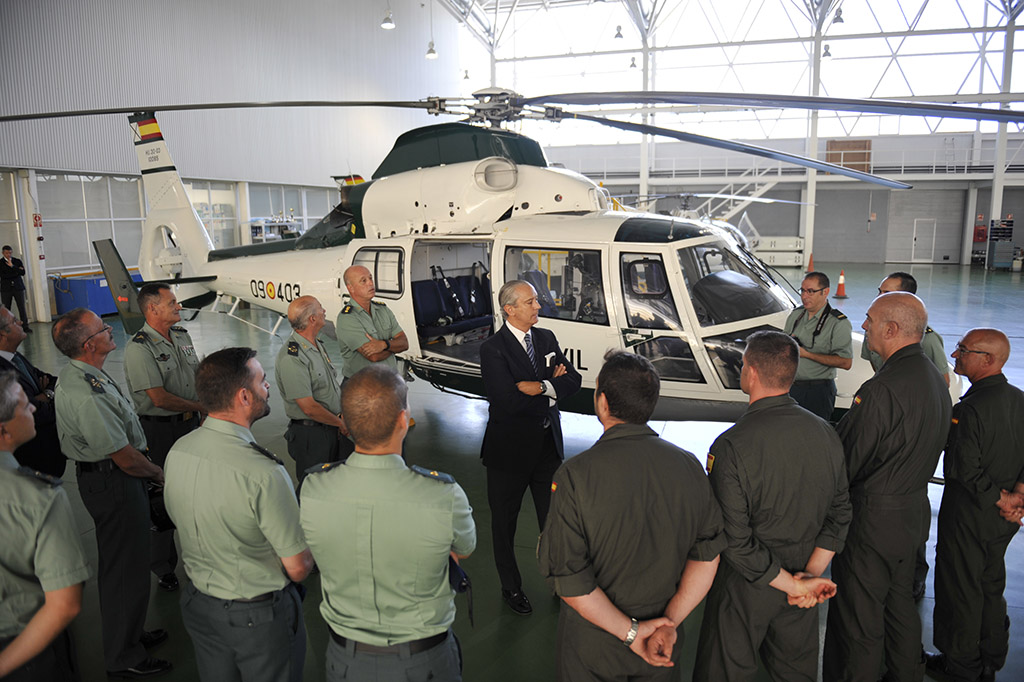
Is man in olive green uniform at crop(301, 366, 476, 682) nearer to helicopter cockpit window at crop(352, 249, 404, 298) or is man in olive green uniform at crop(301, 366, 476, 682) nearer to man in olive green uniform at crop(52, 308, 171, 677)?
man in olive green uniform at crop(52, 308, 171, 677)

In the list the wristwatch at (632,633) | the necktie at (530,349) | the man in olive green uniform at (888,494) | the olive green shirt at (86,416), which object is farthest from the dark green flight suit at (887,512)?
the olive green shirt at (86,416)

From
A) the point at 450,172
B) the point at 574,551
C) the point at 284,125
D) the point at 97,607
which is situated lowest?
the point at 97,607

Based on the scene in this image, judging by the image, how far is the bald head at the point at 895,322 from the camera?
9.29ft

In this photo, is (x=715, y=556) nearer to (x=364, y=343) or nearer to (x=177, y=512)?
(x=177, y=512)

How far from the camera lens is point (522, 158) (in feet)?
23.5

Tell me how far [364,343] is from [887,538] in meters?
3.73

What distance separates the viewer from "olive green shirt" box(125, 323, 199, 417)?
387 centimetres

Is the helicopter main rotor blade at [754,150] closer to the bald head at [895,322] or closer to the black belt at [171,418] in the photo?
the bald head at [895,322]

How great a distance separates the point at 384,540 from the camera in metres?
1.96

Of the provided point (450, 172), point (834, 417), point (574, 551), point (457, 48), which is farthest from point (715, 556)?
point (457, 48)

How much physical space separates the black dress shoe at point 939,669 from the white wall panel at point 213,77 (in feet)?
55.7

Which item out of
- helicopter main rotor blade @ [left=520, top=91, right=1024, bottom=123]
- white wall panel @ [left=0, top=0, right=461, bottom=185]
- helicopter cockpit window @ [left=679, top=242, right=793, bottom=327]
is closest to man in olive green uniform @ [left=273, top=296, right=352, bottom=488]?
helicopter main rotor blade @ [left=520, top=91, right=1024, bottom=123]

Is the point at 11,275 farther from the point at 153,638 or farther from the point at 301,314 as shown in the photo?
the point at 153,638

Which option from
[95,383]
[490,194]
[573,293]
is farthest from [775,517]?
[490,194]
